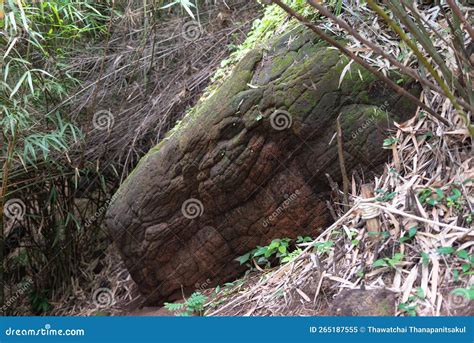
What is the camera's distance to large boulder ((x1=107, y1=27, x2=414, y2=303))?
2.49m

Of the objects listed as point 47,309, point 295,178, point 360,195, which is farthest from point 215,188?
point 47,309

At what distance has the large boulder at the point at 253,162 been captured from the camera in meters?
2.49

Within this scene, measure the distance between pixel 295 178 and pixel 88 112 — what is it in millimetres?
2054

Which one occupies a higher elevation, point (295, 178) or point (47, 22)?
point (47, 22)

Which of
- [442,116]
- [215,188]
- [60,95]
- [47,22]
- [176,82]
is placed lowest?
[442,116]

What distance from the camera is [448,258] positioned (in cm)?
178

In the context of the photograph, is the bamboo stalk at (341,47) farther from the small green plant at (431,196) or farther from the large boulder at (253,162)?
the large boulder at (253,162)

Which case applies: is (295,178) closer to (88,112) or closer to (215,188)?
(215,188)
